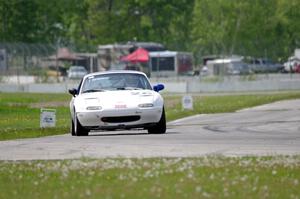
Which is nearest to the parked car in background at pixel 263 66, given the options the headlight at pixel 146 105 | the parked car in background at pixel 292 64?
the parked car in background at pixel 292 64

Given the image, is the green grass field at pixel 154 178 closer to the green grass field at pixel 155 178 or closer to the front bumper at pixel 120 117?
the green grass field at pixel 155 178

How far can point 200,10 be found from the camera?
9381 cm

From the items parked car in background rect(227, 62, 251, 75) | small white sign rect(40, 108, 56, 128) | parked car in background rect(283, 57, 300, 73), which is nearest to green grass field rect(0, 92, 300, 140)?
small white sign rect(40, 108, 56, 128)

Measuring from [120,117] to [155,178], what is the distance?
9.72 m

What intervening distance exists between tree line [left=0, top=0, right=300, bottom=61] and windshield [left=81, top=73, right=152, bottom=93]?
59.5 metres

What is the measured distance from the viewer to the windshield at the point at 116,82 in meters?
24.2

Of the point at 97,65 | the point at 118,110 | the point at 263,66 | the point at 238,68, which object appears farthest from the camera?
the point at 97,65

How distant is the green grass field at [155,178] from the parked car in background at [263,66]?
211 ft

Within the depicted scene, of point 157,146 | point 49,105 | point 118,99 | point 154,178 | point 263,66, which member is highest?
point 154,178

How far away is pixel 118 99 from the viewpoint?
23.1 metres

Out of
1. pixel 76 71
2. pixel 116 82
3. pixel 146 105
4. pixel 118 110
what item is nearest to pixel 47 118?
pixel 116 82

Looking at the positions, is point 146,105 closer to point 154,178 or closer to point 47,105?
point 154,178

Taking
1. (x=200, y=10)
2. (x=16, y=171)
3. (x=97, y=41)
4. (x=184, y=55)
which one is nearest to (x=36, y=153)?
(x=16, y=171)

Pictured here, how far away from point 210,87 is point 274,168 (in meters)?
51.3
